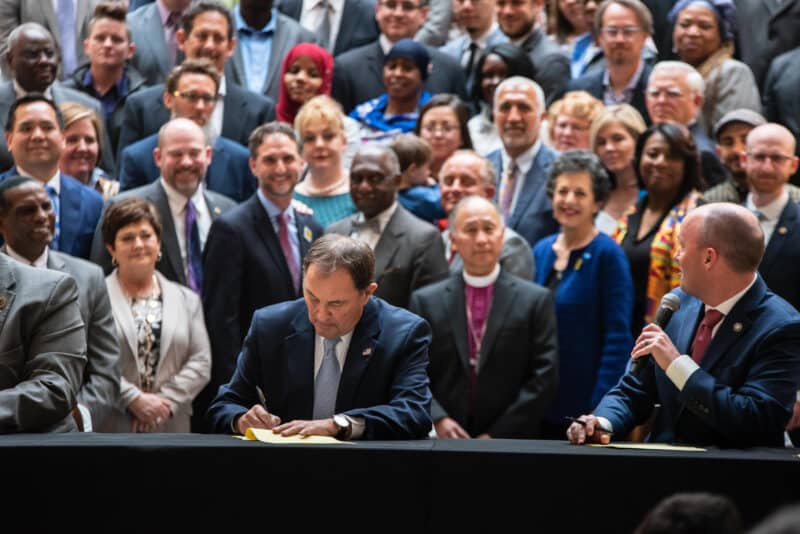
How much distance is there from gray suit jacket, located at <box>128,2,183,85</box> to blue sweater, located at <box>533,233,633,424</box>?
3.55 metres

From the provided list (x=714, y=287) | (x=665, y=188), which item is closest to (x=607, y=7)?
(x=665, y=188)

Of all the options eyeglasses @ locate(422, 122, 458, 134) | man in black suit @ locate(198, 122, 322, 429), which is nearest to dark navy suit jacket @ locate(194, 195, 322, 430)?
man in black suit @ locate(198, 122, 322, 429)

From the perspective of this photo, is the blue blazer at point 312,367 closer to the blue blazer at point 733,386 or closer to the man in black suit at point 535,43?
the blue blazer at point 733,386

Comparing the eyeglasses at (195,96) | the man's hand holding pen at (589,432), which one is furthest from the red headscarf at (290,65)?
the man's hand holding pen at (589,432)

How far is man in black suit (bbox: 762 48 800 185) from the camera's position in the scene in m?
8.60

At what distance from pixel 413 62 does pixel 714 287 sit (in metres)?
4.50

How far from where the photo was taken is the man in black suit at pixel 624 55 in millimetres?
8680

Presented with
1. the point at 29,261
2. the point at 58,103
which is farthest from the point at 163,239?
the point at 58,103

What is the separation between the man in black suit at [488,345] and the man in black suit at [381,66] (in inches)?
104

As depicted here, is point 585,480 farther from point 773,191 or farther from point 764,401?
point 773,191

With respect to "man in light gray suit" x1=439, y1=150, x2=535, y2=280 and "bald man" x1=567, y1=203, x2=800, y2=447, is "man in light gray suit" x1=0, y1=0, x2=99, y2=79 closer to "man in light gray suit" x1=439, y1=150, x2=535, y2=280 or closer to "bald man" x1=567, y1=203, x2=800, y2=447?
"man in light gray suit" x1=439, y1=150, x2=535, y2=280

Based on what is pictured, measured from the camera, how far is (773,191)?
23.1ft

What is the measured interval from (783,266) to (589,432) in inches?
112

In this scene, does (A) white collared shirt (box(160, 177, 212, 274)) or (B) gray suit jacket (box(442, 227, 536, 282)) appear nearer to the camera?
(B) gray suit jacket (box(442, 227, 536, 282))
